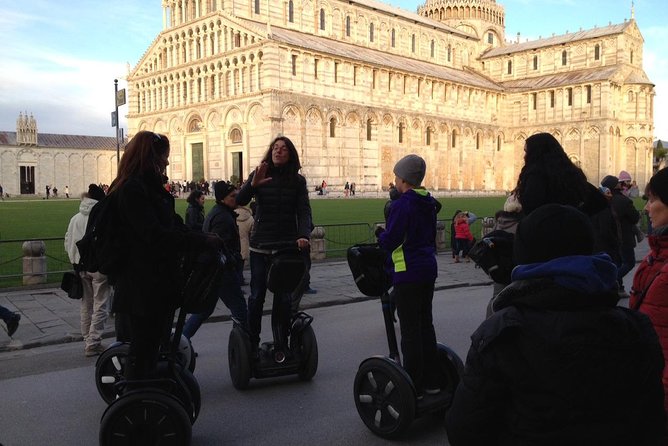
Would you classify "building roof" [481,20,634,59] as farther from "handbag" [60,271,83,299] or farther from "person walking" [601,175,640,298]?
"handbag" [60,271,83,299]

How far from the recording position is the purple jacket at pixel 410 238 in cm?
405

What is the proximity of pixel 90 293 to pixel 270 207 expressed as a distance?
2857 mm

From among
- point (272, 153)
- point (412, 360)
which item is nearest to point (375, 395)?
point (412, 360)

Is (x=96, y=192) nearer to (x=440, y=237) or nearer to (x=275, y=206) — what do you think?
(x=275, y=206)

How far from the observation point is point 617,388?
1.81m

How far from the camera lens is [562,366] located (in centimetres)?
178

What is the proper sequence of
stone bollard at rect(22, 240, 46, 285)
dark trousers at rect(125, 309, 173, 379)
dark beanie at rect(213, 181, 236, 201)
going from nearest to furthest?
dark trousers at rect(125, 309, 173, 379)
dark beanie at rect(213, 181, 236, 201)
stone bollard at rect(22, 240, 46, 285)

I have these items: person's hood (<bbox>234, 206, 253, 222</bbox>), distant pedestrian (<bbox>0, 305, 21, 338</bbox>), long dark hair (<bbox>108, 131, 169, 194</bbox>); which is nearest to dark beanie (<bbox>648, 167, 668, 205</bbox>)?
long dark hair (<bbox>108, 131, 169, 194</bbox>)

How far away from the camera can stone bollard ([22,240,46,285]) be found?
35.1 feet

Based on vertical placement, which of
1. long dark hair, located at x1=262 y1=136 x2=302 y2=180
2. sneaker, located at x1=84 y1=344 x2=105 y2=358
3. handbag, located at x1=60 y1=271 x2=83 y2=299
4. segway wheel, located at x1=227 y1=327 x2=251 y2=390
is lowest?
sneaker, located at x1=84 y1=344 x2=105 y2=358

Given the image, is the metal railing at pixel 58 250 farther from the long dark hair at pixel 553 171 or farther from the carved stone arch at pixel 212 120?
the carved stone arch at pixel 212 120

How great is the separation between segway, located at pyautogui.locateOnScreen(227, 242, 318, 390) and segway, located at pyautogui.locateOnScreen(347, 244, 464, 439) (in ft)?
3.24

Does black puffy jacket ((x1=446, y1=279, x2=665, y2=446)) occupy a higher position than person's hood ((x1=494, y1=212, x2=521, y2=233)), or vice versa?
person's hood ((x1=494, y1=212, x2=521, y2=233))

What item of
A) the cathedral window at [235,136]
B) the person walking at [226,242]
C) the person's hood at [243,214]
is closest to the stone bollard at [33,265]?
the person's hood at [243,214]
